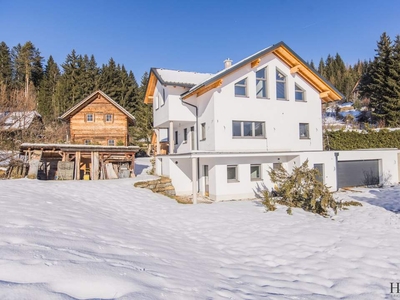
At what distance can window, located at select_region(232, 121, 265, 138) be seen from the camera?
15141mm

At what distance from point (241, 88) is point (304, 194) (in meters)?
7.53

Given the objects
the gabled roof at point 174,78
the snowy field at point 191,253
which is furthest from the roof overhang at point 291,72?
the snowy field at point 191,253

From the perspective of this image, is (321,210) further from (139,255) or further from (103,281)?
(103,281)

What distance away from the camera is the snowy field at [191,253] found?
320 cm

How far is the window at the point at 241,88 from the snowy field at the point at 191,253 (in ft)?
25.4

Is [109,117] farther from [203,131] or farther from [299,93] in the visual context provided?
[299,93]

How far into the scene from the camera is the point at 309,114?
17.1m

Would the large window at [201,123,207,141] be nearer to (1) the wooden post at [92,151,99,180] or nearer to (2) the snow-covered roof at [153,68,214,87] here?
(2) the snow-covered roof at [153,68,214,87]

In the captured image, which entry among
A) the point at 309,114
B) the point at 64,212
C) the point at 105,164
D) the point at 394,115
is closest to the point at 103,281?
the point at 64,212

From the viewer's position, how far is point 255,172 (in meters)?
15.3

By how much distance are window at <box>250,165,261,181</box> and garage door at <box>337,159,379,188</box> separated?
6.50 meters

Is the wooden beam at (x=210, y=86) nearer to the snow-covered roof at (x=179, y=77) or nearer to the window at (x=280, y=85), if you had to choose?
the snow-covered roof at (x=179, y=77)

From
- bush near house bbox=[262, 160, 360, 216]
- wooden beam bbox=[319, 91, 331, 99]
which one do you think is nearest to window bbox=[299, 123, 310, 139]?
wooden beam bbox=[319, 91, 331, 99]

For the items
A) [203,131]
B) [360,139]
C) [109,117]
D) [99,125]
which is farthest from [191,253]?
[109,117]
